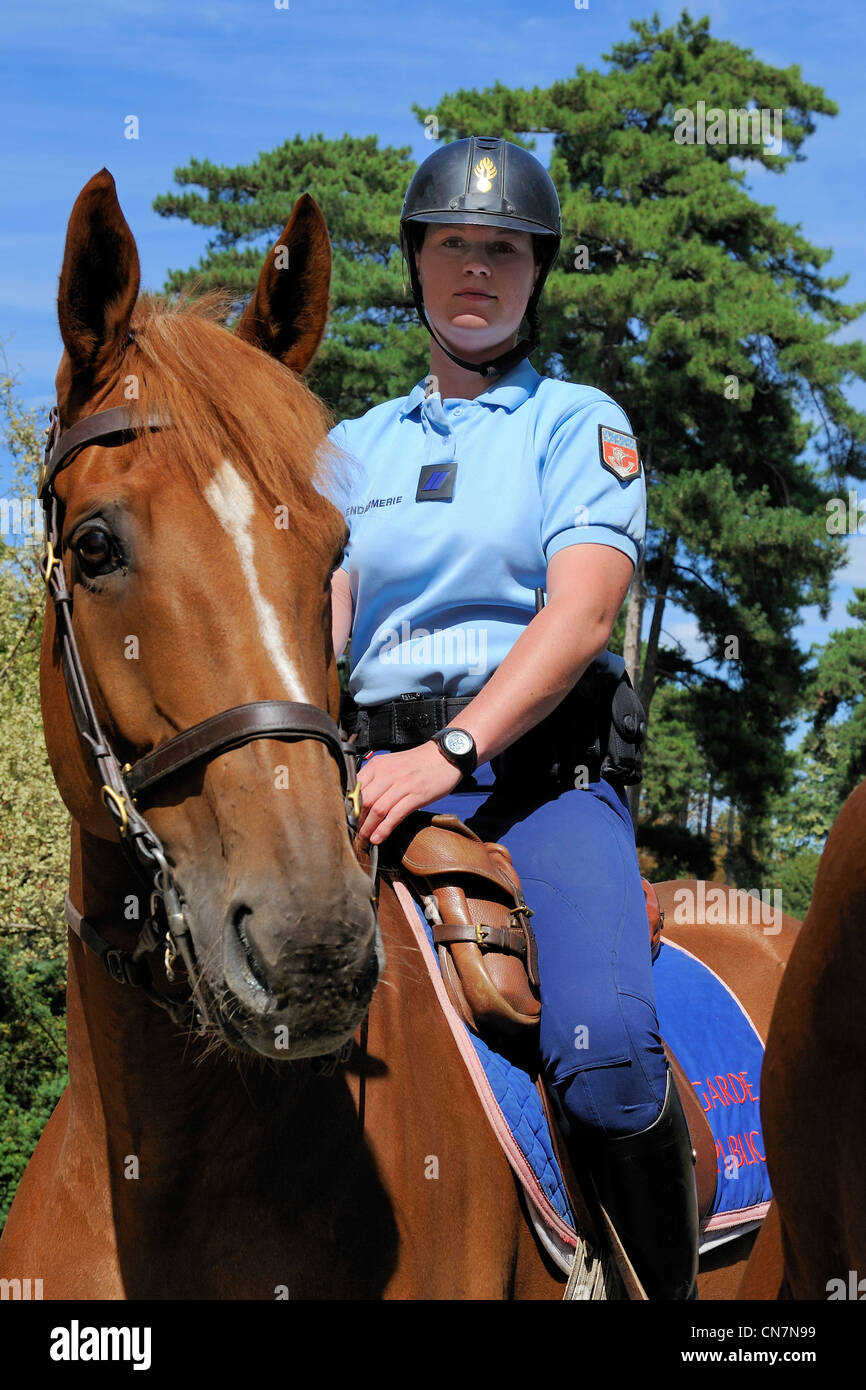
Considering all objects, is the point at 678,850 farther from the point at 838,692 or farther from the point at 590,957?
the point at 590,957

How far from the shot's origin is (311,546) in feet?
7.44

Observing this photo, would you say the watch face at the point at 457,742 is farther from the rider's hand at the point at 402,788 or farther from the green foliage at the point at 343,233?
the green foliage at the point at 343,233

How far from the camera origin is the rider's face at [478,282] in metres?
3.38

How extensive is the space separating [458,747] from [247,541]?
2.43 ft

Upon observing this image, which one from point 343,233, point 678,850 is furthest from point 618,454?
point 678,850

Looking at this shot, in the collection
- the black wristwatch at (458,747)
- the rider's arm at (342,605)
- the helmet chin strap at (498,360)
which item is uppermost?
the helmet chin strap at (498,360)

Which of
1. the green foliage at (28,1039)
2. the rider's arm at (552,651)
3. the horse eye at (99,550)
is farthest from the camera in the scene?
the green foliage at (28,1039)

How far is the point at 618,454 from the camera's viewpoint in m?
3.10

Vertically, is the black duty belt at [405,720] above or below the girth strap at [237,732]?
above

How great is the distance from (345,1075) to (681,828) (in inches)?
973

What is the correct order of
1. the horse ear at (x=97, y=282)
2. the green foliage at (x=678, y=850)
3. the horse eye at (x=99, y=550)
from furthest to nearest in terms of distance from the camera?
1. the green foliage at (x=678, y=850)
2. the horse ear at (x=97, y=282)
3. the horse eye at (x=99, y=550)

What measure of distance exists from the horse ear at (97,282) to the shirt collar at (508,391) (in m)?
1.09

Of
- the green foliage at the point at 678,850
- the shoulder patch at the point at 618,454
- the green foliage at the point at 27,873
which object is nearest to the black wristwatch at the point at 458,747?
the shoulder patch at the point at 618,454
